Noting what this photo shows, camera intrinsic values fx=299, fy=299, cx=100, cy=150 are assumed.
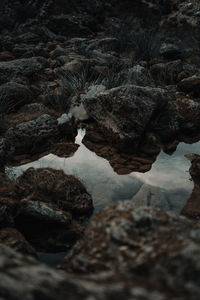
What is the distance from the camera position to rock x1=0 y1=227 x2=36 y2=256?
2.07 meters

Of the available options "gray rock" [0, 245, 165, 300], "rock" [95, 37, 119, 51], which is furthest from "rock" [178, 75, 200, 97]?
"gray rock" [0, 245, 165, 300]

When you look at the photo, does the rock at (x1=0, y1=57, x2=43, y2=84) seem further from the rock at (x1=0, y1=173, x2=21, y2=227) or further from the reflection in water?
the rock at (x1=0, y1=173, x2=21, y2=227)

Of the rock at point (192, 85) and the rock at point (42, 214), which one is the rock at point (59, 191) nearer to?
the rock at point (42, 214)

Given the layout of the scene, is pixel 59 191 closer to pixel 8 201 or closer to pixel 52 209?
pixel 52 209

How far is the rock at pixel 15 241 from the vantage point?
2068mm

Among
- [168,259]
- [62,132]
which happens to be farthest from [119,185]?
[168,259]

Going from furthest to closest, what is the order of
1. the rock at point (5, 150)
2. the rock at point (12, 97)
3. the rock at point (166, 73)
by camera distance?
the rock at point (166, 73) → the rock at point (12, 97) → the rock at point (5, 150)

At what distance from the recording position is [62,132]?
414cm

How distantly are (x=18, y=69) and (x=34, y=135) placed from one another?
7.86ft

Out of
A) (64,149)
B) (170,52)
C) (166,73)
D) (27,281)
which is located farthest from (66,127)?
(170,52)

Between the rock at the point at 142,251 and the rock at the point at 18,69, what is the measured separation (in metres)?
4.66

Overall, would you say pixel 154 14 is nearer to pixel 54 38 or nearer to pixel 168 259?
pixel 54 38

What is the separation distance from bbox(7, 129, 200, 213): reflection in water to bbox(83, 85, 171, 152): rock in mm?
379

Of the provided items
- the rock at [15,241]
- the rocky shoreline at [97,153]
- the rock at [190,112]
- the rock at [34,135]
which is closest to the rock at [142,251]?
the rocky shoreline at [97,153]
